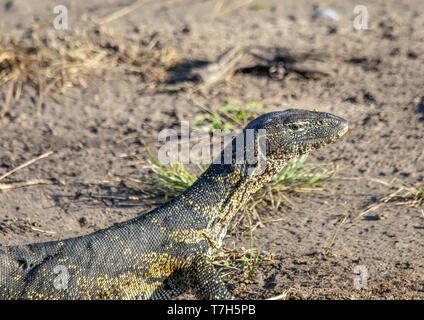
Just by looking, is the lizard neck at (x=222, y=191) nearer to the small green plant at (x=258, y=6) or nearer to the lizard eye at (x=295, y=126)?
the lizard eye at (x=295, y=126)

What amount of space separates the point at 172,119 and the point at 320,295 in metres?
3.93

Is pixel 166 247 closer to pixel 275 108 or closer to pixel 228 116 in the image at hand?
pixel 228 116

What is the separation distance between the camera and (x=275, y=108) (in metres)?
9.74

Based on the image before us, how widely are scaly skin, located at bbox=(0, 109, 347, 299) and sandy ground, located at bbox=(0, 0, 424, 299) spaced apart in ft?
1.45

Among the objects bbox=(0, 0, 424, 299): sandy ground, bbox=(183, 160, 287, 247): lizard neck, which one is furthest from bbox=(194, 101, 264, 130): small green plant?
bbox=(183, 160, 287, 247): lizard neck

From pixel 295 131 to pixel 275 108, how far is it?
3.25m

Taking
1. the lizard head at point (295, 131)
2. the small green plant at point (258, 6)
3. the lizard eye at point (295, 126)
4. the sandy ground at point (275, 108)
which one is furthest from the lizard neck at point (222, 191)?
the small green plant at point (258, 6)

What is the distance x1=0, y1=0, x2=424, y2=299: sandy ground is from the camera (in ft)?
22.4

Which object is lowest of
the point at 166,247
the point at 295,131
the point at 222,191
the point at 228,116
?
the point at 166,247

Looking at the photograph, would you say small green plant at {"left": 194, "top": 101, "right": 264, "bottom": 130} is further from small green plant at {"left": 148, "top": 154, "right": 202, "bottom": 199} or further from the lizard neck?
the lizard neck

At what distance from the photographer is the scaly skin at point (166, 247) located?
19.2 ft

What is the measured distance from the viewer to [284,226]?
744cm

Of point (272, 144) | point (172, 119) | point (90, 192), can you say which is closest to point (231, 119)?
point (172, 119)

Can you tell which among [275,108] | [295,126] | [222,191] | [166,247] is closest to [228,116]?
[275,108]
